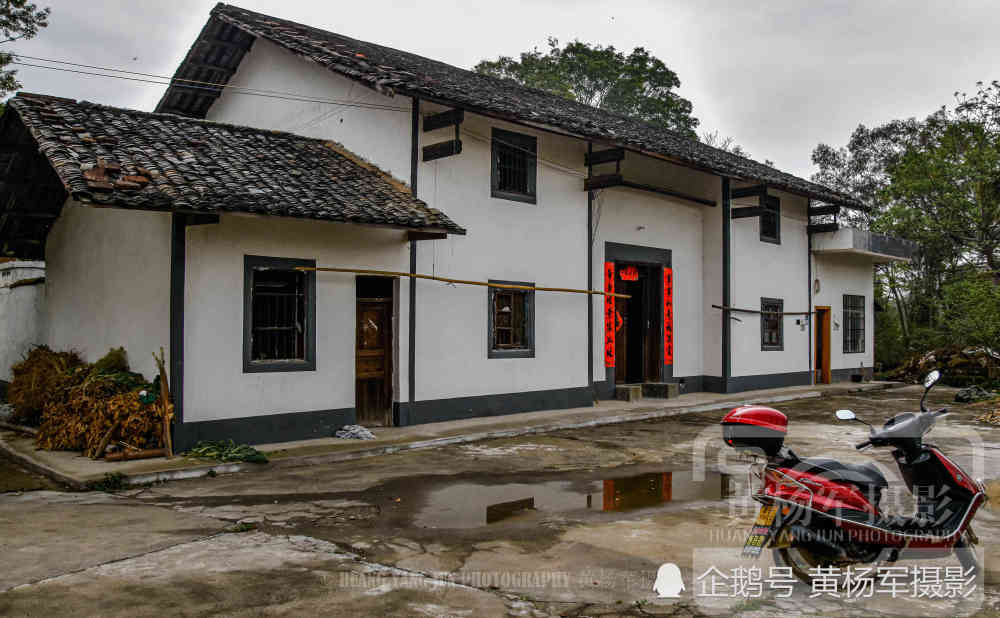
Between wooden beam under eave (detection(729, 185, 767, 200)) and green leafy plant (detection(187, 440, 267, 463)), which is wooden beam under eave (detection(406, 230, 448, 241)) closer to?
green leafy plant (detection(187, 440, 267, 463))

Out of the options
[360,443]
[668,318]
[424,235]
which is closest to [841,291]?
[668,318]

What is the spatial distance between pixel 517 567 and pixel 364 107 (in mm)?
8428

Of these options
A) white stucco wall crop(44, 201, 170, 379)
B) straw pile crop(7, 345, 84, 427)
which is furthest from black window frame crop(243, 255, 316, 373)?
straw pile crop(7, 345, 84, 427)

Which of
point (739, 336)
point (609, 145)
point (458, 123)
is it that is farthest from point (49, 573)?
point (739, 336)

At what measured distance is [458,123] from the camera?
36.3 feet

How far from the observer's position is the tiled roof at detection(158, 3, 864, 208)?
1102 centimetres

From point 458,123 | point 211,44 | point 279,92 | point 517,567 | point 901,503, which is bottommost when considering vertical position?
point 517,567

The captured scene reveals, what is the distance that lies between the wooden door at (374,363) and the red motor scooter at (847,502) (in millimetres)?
7155

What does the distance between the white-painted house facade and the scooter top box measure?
5.98 meters

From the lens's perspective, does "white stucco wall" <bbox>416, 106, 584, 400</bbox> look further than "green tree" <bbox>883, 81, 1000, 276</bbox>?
No

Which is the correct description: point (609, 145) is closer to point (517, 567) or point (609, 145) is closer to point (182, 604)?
point (517, 567)

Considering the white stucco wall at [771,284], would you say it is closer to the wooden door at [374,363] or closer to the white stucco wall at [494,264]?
the white stucco wall at [494,264]

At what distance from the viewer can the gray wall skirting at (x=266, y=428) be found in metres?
8.89

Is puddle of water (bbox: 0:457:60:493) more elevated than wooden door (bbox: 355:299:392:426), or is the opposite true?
wooden door (bbox: 355:299:392:426)
